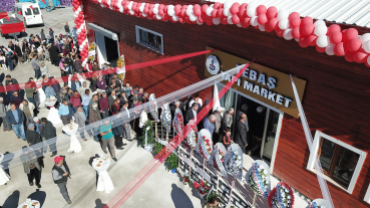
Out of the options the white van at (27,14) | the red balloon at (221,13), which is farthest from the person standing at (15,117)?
the white van at (27,14)

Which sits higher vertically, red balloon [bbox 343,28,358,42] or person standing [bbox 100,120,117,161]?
red balloon [bbox 343,28,358,42]

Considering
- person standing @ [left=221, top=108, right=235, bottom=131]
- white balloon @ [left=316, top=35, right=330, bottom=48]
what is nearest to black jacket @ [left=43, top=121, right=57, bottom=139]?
person standing @ [left=221, top=108, right=235, bottom=131]

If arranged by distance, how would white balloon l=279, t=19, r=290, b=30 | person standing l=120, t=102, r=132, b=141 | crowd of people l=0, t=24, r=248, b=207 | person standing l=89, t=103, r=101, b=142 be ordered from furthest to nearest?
1. person standing l=120, t=102, r=132, b=141
2. person standing l=89, t=103, r=101, b=142
3. crowd of people l=0, t=24, r=248, b=207
4. white balloon l=279, t=19, r=290, b=30

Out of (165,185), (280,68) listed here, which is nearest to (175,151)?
(165,185)

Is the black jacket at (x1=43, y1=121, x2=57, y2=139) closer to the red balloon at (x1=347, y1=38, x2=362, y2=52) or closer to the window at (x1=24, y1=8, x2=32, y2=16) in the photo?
the red balloon at (x1=347, y1=38, x2=362, y2=52)

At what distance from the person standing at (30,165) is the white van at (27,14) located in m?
24.1

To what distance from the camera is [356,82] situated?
5.33 metres

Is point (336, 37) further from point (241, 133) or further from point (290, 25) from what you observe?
point (241, 133)

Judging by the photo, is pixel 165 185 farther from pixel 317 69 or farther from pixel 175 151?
pixel 317 69

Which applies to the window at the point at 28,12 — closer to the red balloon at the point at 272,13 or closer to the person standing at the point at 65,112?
the person standing at the point at 65,112

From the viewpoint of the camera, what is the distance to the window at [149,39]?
10.5 metres

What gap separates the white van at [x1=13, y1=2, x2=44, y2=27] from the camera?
26.5 m

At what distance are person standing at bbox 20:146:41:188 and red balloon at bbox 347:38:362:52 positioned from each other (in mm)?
7573

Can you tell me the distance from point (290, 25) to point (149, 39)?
7029 mm
